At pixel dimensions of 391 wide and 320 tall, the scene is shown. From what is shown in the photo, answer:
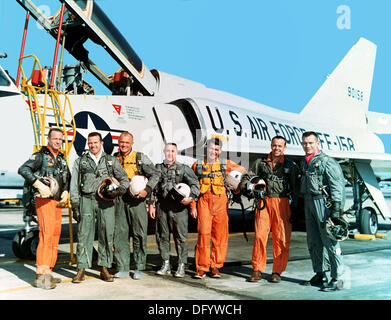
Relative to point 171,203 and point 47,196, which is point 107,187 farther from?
point 171,203

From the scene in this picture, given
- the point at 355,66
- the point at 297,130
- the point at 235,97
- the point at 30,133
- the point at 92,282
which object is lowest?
the point at 92,282

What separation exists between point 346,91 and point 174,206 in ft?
44.8

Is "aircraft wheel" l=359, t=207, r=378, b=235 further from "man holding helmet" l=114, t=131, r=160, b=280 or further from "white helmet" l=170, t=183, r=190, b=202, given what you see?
"man holding helmet" l=114, t=131, r=160, b=280

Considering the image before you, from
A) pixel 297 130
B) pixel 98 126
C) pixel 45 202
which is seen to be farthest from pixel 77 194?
pixel 297 130

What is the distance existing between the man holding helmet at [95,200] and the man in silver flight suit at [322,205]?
2191mm

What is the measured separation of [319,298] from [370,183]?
20.9 feet

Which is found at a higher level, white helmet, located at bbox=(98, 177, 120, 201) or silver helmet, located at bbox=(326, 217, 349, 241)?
white helmet, located at bbox=(98, 177, 120, 201)

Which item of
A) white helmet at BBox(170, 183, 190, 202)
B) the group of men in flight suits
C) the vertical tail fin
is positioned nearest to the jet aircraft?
the group of men in flight suits

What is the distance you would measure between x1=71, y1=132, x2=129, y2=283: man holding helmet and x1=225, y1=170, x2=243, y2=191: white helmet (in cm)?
132

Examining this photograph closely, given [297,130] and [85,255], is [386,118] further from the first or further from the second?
[85,255]

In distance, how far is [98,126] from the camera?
659cm

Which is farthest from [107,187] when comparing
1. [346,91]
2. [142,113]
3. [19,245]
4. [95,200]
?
[346,91]

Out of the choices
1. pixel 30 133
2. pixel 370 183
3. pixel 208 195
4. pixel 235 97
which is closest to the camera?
pixel 208 195

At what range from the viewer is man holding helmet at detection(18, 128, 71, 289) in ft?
13.6
